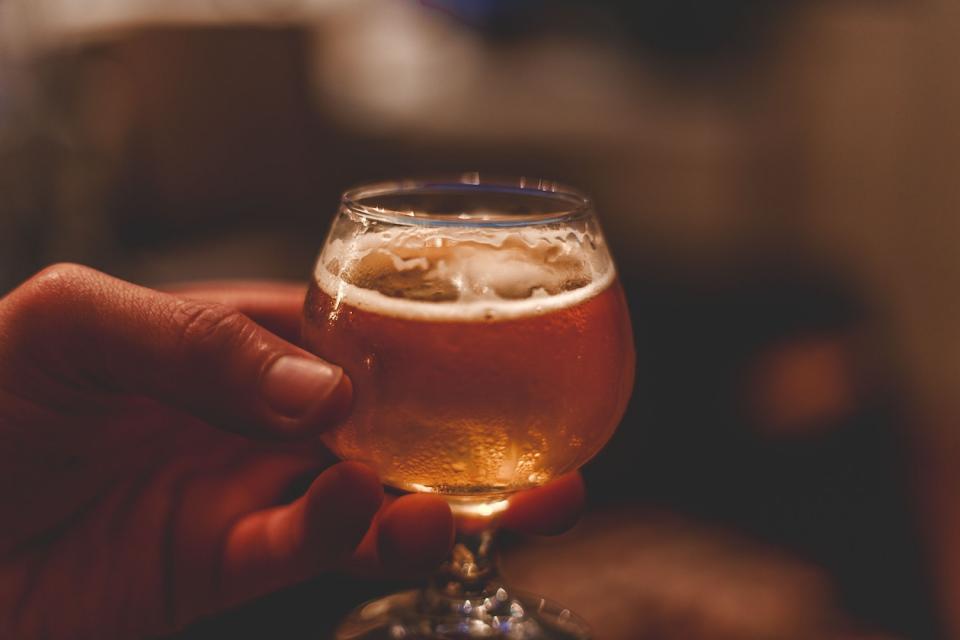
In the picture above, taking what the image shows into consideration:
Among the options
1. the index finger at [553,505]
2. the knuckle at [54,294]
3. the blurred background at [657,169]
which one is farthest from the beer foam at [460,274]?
the blurred background at [657,169]

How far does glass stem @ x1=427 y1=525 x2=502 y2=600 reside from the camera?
112 cm

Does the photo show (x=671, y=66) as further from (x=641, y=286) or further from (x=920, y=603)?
(x=920, y=603)

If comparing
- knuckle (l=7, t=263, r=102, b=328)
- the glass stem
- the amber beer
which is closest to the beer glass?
the amber beer

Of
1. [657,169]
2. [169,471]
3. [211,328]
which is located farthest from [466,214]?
[657,169]

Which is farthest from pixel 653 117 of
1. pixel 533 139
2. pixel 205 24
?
pixel 205 24

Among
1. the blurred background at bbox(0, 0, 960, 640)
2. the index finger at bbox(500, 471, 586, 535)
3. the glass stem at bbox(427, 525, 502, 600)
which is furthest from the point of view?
the blurred background at bbox(0, 0, 960, 640)

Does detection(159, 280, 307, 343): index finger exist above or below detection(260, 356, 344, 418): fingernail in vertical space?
below

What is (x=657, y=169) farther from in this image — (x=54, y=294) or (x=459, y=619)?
(x=54, y=294)

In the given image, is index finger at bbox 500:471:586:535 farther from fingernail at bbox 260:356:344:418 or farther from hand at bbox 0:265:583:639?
fingernail at bbox 260:356:344:418

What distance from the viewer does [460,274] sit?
902 mm

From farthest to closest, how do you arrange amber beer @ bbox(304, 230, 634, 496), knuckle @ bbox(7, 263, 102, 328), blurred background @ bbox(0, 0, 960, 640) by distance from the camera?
1. blurred background @ bbox(0, 0, 960, 640)
2. knuckle @ bbox(7, 263, 102, 328)
3. amber beer @ bbox(304, 230, 634, 496)

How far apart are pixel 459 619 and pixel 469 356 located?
0.42 m

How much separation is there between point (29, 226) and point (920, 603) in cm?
276

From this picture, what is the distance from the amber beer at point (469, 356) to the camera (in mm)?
863
